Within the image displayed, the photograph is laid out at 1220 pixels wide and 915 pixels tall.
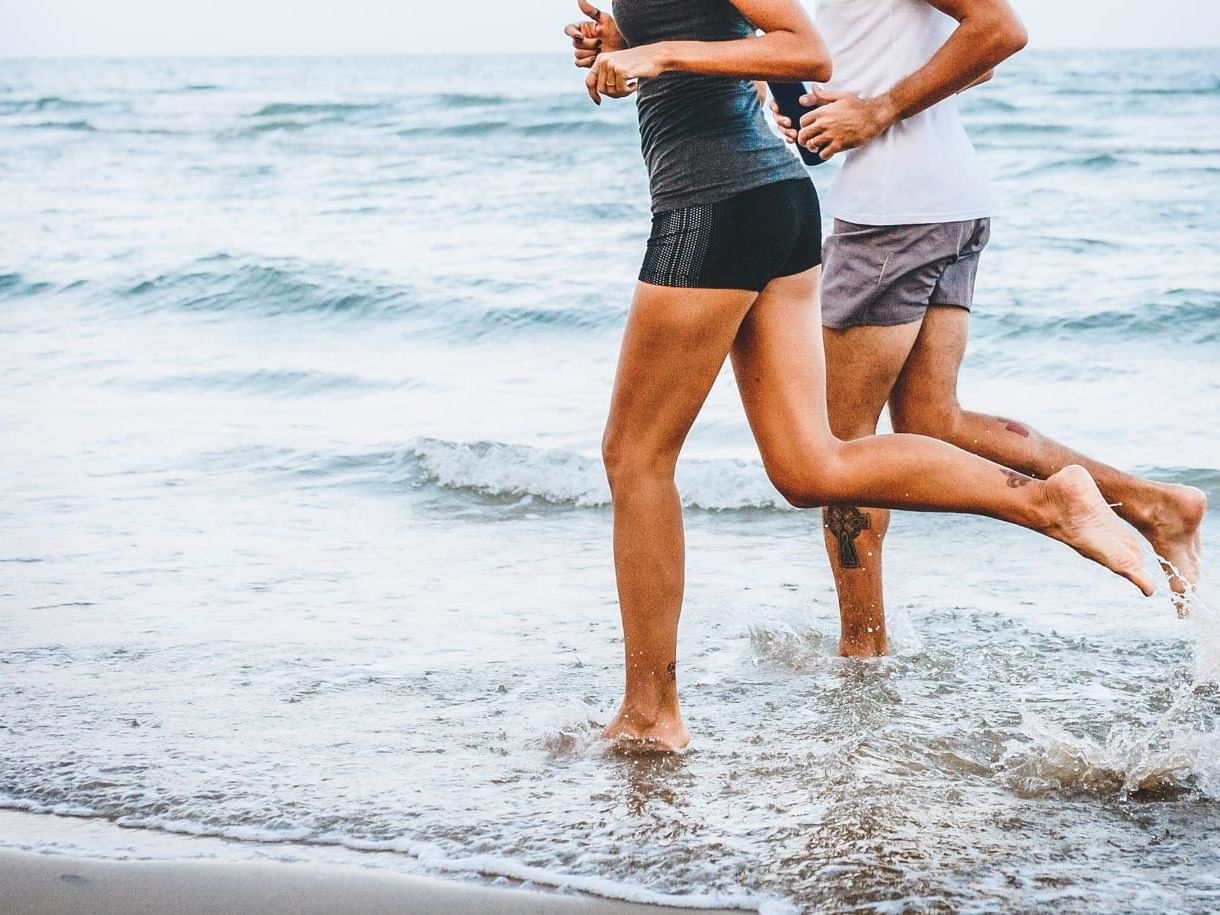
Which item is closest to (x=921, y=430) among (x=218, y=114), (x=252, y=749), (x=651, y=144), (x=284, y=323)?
Answer: (x=651, y=144)

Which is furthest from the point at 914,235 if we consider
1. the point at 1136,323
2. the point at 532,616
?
the point at 1136,323

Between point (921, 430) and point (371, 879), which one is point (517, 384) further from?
point (371, 879)

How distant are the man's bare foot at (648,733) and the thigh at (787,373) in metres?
0.63

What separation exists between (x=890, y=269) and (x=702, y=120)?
0.81 metres

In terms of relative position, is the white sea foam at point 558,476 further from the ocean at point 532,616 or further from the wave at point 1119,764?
the wave at point 1119,764

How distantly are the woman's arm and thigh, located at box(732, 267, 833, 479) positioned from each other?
18.0 inches

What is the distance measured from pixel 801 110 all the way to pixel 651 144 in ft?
2.37

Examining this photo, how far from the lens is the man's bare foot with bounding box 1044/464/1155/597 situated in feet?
9.68

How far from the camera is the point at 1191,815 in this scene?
2.89m

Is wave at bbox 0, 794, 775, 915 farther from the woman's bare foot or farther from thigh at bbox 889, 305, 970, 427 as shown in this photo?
thigh at bbox 889, 305, 970, 427

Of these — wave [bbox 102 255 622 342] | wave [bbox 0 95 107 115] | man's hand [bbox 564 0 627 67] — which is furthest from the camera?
wave [bbox 0 95 107 115]

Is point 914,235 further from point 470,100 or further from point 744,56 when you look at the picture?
point 470,100

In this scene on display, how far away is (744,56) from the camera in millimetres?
2789

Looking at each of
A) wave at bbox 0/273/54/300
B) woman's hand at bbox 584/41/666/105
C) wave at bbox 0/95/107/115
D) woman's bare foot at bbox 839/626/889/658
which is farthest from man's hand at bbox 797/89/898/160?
wave at bbox 0/95/107/115
